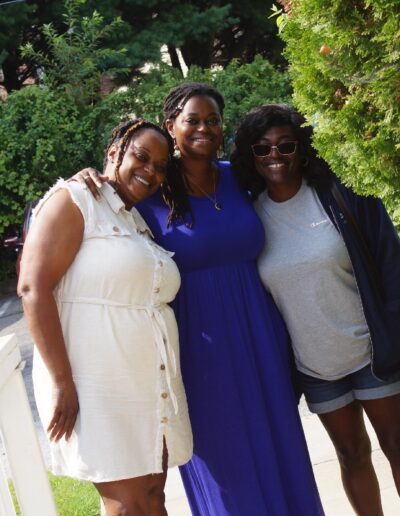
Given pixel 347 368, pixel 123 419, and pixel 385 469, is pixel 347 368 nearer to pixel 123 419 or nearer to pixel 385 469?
pixel 123 419

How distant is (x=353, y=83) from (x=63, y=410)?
4.78ft

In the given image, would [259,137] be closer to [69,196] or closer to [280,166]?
[280,166]

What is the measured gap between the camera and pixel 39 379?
2.68 metres

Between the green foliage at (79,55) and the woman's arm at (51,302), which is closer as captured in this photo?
the woman's arm at (51,302)

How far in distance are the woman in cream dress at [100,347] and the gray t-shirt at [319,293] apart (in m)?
0.57

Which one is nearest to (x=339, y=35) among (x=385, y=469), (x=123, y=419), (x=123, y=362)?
(x=123, y=362)

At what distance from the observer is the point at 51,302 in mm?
2549

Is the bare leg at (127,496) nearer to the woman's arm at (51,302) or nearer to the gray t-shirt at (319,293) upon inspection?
the woman's arm at (51,302)

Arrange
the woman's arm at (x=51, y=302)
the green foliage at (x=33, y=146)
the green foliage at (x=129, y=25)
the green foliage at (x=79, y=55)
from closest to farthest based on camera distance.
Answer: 1. the woman's arm at (x=51, y=302)
2. the green foliage at (x=33, y=146)
3. the green foliage at (x=79, y=55)
4. the green foliage at (x=129, y=25)

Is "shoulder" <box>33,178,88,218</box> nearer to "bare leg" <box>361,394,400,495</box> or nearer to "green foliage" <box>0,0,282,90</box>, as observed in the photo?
"bare leg" <box>361,394,400,495</box>

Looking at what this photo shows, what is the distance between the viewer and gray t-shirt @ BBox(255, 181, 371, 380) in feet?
9.88

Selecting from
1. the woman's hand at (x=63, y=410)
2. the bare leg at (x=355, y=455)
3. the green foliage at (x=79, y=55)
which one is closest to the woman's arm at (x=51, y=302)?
the woman's hand at (x=63, y=410)

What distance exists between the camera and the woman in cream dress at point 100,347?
256 centimetres

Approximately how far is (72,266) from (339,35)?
122 centimetres
